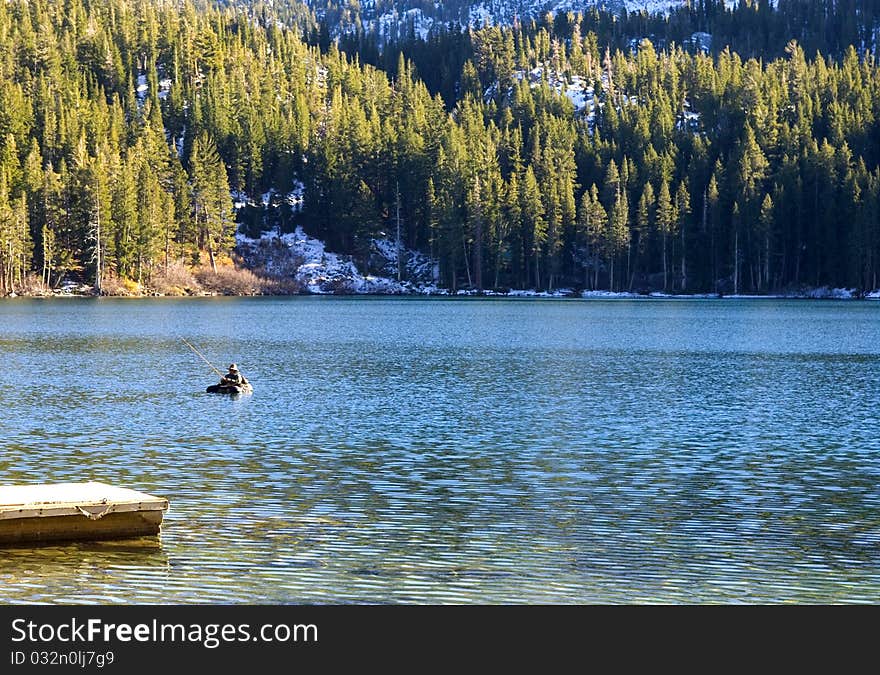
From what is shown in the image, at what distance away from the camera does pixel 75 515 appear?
2030cm

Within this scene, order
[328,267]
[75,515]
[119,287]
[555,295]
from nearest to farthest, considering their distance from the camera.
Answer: [75,515] → [119,287] → [555,295] → [328,267]

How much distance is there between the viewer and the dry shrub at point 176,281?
147 metres

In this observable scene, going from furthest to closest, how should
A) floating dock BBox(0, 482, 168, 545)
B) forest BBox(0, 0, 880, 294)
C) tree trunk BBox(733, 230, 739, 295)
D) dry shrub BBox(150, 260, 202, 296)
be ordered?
tree trunk BBox(733, 230, 739, 295) → dry shrub BBox(150, 260, 202, 296) → forest BBox(0, 0, 880, 294) → floating dock BBox(0, 482, 168, 545)

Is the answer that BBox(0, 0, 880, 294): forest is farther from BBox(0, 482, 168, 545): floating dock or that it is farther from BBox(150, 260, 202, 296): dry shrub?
BBox(0, 482, 168, 545): floating dock

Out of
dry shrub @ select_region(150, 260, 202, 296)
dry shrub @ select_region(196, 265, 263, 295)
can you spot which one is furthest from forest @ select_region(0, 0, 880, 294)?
dry shrub @ select_region(196, 265, 263, 295)

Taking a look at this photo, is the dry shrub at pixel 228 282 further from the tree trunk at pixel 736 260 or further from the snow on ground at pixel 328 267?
the tree trunk at pixel 736 260

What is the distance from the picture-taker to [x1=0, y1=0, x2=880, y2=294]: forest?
144625 mm

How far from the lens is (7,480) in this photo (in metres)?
25.8

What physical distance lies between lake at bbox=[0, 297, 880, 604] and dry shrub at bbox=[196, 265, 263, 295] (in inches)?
3483

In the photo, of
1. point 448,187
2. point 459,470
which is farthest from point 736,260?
point 459,470

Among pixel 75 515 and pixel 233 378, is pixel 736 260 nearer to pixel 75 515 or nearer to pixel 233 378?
pixel 233 378

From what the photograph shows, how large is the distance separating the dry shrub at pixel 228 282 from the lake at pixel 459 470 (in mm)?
88459

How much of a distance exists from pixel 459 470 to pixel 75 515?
1037 cm
